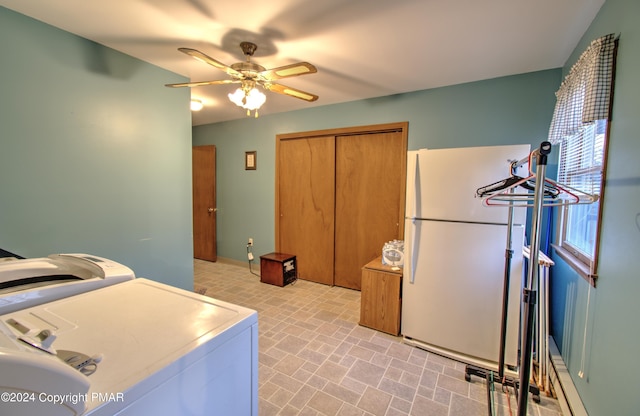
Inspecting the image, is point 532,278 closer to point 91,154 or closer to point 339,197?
point 339,197

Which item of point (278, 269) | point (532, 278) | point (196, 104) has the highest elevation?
point (196, 104)

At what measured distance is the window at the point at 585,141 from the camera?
144cm

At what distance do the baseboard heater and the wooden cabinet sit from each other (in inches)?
42.7

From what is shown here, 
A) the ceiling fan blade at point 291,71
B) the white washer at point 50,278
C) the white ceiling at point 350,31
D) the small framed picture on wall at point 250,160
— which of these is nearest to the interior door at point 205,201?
the small framed picture on wall at point 250,160

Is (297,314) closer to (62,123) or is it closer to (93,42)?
(62,123)

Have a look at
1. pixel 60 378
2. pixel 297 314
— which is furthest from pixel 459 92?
pixel 60 378

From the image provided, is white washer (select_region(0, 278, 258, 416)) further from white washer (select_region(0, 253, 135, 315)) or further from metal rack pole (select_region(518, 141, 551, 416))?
metal rack pole (select_region(518, 141, 551, 416))

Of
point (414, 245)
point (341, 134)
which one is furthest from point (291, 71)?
point (341, 134)

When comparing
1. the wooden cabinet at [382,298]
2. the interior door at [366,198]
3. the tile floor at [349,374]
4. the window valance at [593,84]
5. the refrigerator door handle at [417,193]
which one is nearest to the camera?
the window valance at [593,84]

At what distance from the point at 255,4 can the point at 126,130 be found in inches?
62.5

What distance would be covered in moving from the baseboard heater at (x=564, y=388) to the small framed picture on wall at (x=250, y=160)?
3.92m

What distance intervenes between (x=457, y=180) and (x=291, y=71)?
1424mm

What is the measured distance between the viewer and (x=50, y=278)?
1164 millimetres

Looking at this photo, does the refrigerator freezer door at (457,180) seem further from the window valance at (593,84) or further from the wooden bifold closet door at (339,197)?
the wooden bifold closet door at (339,197)
